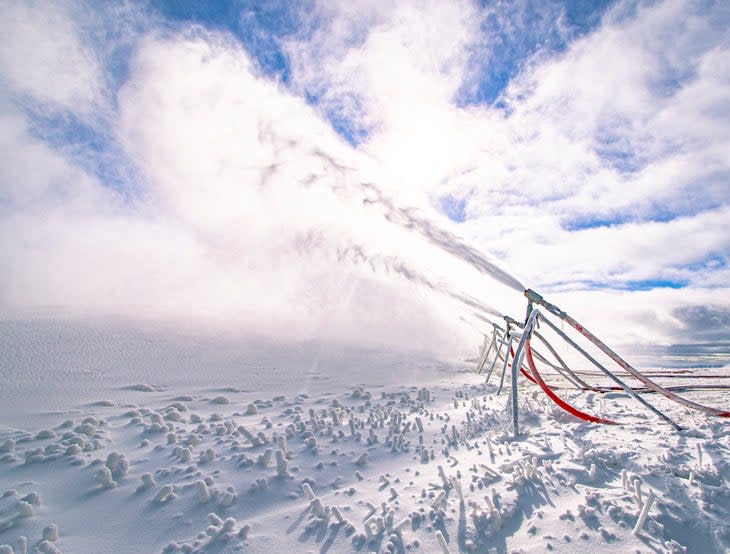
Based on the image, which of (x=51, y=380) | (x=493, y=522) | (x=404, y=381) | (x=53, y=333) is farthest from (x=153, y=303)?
(x=493, y=522)

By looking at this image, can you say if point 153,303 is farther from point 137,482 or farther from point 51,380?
point 137,482

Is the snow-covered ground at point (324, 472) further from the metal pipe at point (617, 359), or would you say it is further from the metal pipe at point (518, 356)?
the metal pipe at point (518, 356)

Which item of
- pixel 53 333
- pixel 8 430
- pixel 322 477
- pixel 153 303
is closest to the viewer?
pixel 322 477

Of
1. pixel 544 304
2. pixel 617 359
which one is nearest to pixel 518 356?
pixel 544 304

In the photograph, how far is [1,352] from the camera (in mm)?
9000

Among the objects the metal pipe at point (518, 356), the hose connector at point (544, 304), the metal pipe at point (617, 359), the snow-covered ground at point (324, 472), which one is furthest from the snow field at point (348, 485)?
the hose connector at point (544, 304)

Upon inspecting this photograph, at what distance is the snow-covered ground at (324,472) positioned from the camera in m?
3.67

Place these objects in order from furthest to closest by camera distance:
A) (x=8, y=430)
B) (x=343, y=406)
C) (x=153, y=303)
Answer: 1. (x=153, y=303)
2. (x=343, y=406)
3. (x=8, y=430)

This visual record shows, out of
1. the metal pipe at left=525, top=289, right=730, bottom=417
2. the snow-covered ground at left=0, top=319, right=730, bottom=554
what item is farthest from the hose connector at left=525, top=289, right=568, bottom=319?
the snow-covered ground at left=0, top=319, right=730, bottom=554

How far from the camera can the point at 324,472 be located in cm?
504

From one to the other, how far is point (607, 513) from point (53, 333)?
12.8 m

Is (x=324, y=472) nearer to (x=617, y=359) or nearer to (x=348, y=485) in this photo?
(x=348, y=485)

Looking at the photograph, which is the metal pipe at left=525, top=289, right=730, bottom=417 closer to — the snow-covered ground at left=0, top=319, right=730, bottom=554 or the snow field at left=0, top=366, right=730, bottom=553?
the snow-covered ground at left=0, top=319, right=730, bottom=554

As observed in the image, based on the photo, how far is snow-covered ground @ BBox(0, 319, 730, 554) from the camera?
367 centimetres
